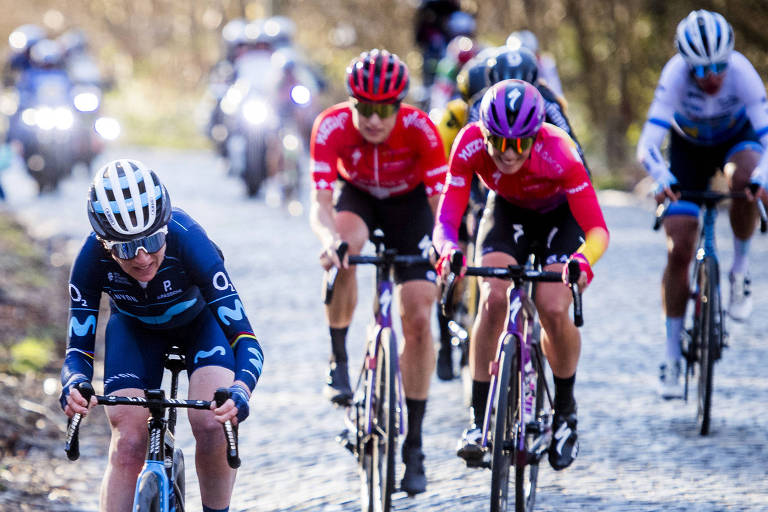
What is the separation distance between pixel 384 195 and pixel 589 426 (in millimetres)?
1852

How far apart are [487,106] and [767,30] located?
14.0 m

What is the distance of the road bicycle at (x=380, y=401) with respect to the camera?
17.6 feet

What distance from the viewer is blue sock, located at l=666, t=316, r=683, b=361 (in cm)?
715

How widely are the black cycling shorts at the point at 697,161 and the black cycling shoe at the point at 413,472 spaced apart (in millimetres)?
2531

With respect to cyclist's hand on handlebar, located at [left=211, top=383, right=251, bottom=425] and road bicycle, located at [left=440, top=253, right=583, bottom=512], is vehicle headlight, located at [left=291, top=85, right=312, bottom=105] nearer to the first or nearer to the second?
road bicycle, located at [left=440, top=253, right=583, bottom=512]

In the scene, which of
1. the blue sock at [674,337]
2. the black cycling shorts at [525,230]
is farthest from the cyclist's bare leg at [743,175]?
the black cycling shorts at [525,230]

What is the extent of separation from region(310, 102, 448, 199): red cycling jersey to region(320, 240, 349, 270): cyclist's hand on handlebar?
64cm

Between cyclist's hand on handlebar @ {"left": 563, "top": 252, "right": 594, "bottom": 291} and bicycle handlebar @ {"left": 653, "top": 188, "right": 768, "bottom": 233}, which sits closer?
cyclist's hand on handlebar @ {"left": 563, "top": 252, "right": 594, "bottom": 291}

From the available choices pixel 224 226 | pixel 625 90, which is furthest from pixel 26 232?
pixel 625 90

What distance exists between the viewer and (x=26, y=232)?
46.6ft

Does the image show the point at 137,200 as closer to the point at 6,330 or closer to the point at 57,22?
the point at 6,330

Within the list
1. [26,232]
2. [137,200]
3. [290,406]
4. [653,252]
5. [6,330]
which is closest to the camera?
[137,200]

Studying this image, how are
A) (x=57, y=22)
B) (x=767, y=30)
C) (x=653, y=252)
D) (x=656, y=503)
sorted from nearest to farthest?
(x=656, y=503) < (x=653, y=252) < (x=767, y=30) < (x=57, y=22)

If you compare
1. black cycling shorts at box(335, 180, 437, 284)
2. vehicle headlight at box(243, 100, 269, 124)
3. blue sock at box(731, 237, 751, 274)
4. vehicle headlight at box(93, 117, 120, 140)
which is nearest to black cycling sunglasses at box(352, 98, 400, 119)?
black cycling shorts at box(335, 180, 437, 284)
